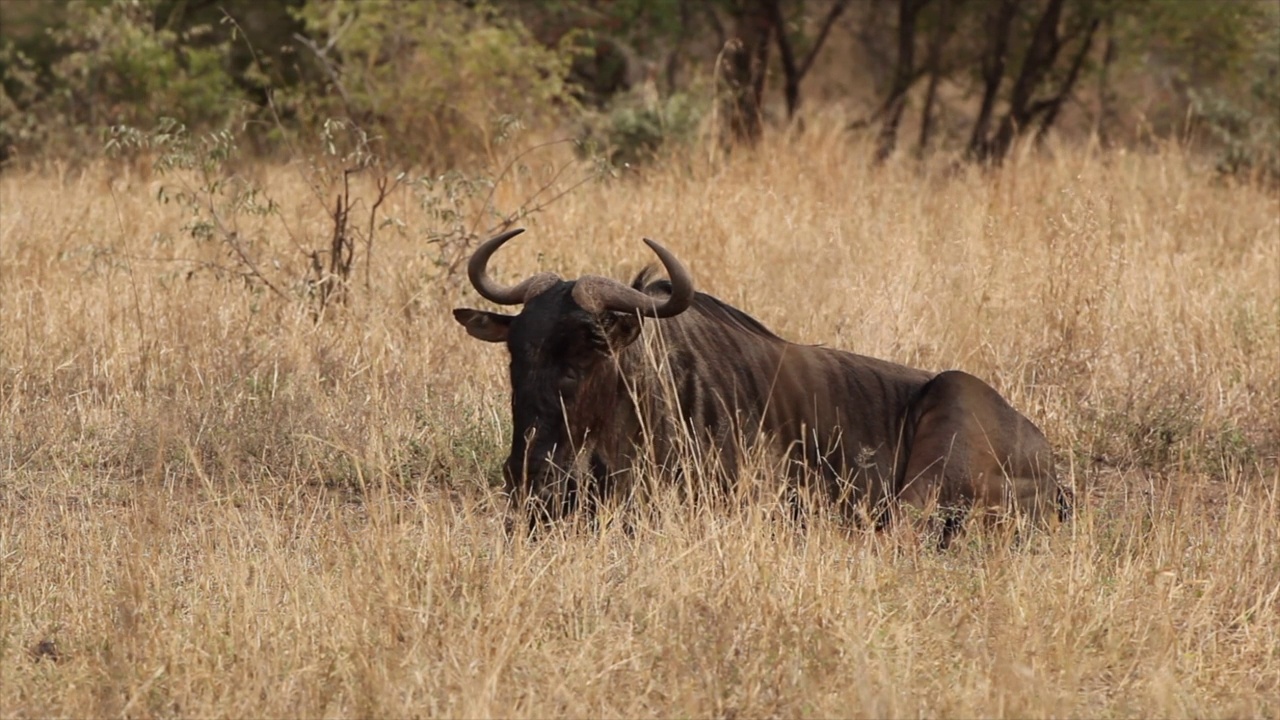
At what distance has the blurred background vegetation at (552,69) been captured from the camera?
13227mm

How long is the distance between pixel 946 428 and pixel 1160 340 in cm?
226

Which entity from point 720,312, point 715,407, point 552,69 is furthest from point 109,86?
point 715,407

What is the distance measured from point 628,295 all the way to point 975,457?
1477 millimetres

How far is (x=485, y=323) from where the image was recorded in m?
5.91

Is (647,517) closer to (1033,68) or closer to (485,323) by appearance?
(485,323)

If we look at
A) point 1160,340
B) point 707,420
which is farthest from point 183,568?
point 1160,340

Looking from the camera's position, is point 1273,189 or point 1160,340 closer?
point 1160,340

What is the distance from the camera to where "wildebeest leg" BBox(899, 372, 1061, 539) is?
6086 millimetres

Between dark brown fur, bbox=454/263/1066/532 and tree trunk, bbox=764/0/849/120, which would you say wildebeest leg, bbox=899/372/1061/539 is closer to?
dark brown fur, bbox=454/263/1066/532

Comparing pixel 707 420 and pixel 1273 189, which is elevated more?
pixel 1273 189

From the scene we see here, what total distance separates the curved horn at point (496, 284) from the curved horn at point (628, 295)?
0.82 feet

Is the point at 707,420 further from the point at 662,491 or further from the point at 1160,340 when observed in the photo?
the point at 1160,340

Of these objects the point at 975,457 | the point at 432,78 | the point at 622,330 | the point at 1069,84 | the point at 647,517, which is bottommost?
the point at 647,517

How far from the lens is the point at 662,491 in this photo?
5.63 m
